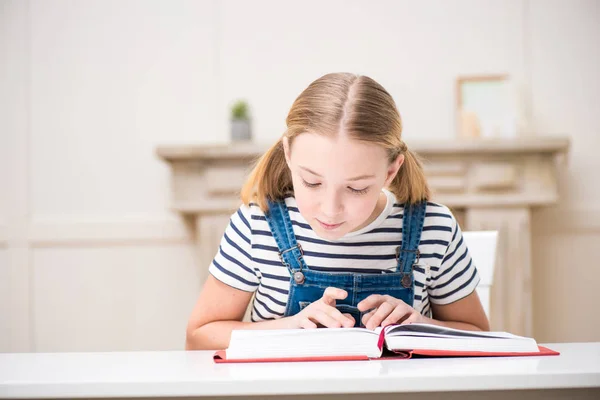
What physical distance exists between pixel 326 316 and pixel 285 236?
0.27m

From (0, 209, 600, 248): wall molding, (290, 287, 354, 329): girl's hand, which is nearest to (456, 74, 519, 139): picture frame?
(0, 209, 600, 248): wall molding

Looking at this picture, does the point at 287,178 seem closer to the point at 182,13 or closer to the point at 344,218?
the point at 344,218

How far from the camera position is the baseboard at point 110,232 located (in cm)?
311

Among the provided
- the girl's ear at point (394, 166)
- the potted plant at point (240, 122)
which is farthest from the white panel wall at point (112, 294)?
the girl's ear at point (394, 166)

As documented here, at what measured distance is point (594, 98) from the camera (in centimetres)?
307

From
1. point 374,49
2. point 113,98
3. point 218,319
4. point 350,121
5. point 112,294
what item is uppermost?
point 374,49

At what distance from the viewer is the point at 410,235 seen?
4.12ft

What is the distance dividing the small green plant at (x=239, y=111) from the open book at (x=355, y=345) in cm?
210

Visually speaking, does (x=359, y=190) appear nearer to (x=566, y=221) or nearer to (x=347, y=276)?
(x=347, y=276)

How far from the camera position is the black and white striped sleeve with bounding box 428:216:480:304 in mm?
1267

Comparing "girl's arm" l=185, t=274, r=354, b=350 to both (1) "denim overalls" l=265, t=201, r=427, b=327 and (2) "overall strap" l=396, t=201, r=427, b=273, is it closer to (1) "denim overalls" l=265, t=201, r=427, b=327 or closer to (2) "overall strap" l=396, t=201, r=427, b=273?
(1) "denim overalls" l=265, t=201, r=427, b=327

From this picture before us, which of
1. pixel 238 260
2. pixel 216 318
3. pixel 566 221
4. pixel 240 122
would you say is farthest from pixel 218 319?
pixel 566 221

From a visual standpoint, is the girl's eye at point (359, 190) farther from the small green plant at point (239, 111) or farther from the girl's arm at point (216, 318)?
the small green plant at point (239, 111)

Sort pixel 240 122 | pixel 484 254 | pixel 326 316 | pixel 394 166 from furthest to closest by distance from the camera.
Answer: pixel 240 122, pixel 484 254, pixel 394 166, pixel 326 316
